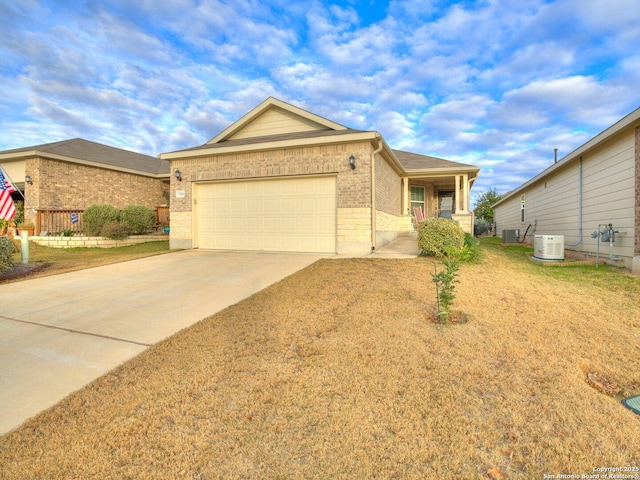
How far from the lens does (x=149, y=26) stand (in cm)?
973

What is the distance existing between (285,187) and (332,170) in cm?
166

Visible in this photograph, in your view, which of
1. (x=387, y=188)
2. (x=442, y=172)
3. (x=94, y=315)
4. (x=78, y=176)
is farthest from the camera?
(x=78, y=176)

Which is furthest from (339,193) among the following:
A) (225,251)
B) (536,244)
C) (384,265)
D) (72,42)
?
(72,42)

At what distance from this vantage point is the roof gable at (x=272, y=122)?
1074 centimetres

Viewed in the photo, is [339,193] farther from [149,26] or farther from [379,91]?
[379,91]

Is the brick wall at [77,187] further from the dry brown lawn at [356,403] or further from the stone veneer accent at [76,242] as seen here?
the dry brown lawn at [356,403]

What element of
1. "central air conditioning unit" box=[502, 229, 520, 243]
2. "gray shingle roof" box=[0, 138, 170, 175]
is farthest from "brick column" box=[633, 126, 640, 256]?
"gray shingle roof" box=[0, 138, 170, 175]

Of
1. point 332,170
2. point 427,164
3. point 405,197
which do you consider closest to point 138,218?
point 332,170

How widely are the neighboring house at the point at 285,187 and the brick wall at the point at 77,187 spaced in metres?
6.93

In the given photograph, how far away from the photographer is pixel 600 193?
27.5 ft

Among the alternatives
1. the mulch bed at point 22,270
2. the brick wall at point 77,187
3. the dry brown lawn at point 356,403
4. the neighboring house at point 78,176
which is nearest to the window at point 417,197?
the dry brown lawn at point 356,403

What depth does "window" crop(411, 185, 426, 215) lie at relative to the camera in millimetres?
15586

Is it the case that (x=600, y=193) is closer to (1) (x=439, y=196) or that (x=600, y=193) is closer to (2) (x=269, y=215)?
(1) (x=439, y=196)

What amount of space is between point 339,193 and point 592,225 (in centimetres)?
738
